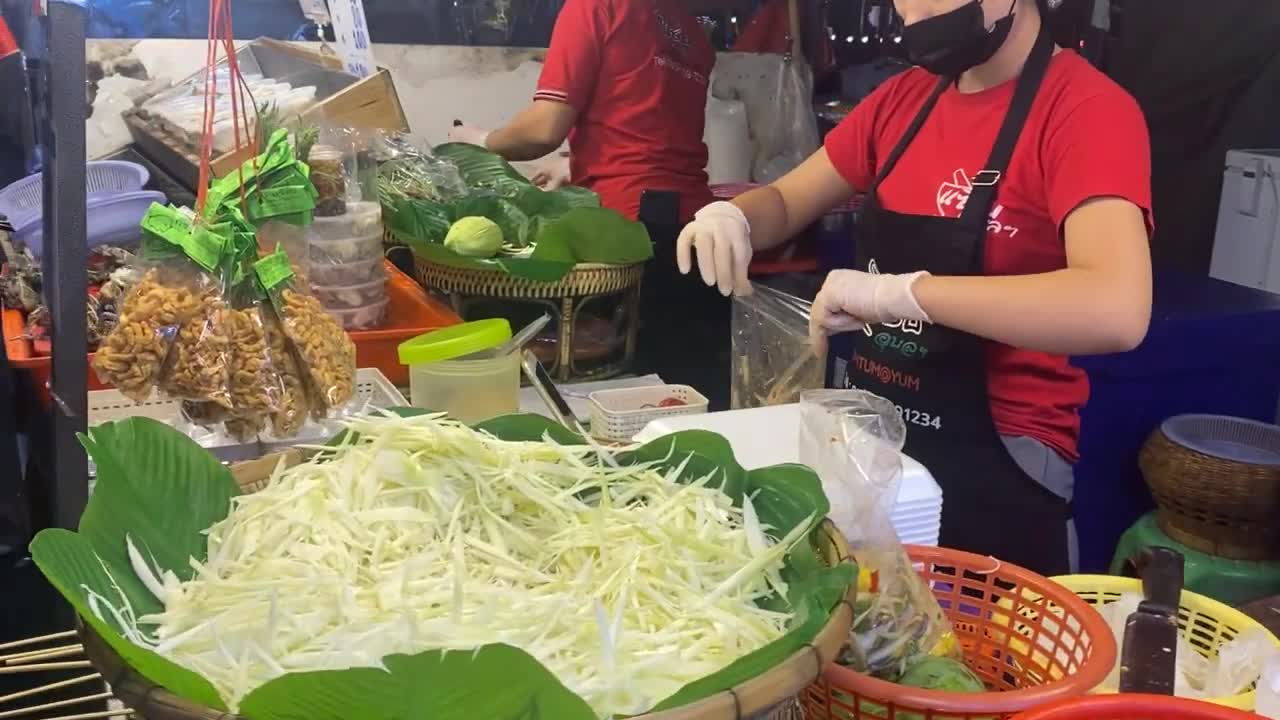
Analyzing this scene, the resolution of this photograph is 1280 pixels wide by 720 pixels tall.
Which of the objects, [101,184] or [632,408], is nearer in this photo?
[632,408]

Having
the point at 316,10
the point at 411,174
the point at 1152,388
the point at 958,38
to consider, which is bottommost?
the point at 1152,388

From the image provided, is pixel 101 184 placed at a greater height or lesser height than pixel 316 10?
lesser

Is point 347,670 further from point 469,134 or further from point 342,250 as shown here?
point 469,134

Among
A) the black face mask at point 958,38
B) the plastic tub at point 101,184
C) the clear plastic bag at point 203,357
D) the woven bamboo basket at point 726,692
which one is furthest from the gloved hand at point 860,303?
the plastic tub at point 101,184

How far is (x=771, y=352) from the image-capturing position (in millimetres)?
1688

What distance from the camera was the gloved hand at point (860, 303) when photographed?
166cm

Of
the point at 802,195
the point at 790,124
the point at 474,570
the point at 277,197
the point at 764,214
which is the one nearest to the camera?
the point at 474,570

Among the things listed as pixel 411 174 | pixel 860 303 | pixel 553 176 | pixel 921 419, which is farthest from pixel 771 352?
pixel 553 176

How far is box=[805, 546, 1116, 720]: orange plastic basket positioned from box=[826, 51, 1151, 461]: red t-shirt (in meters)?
0.84

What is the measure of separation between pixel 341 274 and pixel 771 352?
72cm

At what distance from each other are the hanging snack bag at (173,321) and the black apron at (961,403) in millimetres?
1132

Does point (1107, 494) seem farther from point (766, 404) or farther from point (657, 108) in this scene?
point (766, 404)

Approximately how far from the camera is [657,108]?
2891 millimetres

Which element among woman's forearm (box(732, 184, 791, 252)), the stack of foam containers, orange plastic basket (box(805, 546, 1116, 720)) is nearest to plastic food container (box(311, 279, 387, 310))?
the stack of foam containers
